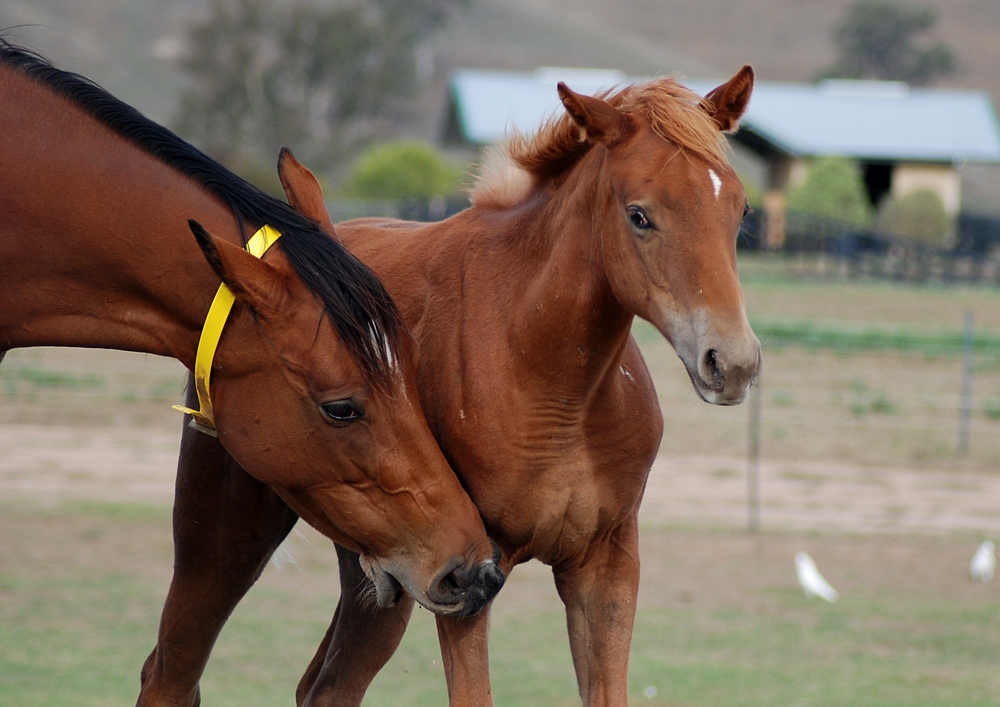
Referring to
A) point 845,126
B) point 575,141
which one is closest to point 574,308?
point 575,141

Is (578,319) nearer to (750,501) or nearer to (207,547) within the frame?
(207,547)

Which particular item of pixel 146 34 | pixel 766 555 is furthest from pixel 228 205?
pixel 146 34

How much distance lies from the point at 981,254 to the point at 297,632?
2057cm

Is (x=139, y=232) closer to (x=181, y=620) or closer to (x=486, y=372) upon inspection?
(x=486, y=372)

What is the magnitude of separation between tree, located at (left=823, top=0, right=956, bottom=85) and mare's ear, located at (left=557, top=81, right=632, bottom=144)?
77368 mm

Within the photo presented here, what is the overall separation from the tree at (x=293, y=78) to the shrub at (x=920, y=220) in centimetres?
2368

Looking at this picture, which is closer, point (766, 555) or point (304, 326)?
point (304, 326)

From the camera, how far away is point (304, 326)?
8.83ft

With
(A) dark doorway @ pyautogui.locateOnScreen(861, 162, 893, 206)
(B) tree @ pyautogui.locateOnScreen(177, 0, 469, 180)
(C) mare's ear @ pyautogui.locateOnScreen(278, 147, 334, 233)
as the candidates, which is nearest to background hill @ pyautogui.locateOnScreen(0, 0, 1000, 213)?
(B) tree @ pyautogui.locateOnScreen(177, 0, 469, 180)

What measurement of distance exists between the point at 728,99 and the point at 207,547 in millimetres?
2022

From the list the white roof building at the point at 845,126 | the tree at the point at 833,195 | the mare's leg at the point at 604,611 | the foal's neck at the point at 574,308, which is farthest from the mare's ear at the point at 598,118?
the white roof building at the point at 845,126

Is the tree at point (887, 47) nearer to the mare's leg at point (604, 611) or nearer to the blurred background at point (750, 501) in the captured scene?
the blurred background at point (750, 501)

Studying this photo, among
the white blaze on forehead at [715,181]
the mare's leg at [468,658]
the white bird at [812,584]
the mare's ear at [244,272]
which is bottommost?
the white bird at [812,584]

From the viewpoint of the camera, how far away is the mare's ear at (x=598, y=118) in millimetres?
2742
